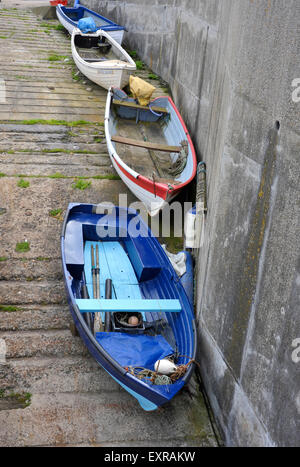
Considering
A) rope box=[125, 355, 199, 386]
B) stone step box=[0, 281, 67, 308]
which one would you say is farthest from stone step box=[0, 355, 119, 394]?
stone step box=[0, 281, 67, 308]

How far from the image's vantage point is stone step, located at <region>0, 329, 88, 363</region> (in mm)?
6723

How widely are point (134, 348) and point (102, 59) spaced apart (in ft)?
35.9

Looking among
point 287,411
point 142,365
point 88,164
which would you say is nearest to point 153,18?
point 88,164

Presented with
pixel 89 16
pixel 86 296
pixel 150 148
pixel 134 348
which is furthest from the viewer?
pixel 89 16

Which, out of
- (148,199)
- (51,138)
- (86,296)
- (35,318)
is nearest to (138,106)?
(51,138)

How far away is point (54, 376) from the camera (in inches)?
253

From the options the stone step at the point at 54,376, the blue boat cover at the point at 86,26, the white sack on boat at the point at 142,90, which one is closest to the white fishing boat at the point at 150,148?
the white sack on boat at the point at 142,90

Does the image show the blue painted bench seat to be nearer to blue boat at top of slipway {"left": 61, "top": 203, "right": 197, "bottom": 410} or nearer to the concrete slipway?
blue boat at top of slipway {"left": 61, "top": 203, "right": 197, "bottom": 410}

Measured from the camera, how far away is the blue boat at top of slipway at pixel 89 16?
16.2m

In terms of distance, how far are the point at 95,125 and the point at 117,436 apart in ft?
28.8

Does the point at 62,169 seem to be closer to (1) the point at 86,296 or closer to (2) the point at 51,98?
(2) the point at 51,98

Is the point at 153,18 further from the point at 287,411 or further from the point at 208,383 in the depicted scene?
the point at 287,411

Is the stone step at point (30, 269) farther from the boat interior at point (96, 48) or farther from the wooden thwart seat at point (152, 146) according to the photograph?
the boat interior at point (96, 48)

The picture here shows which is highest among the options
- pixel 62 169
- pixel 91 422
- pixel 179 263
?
pixel 62 169
